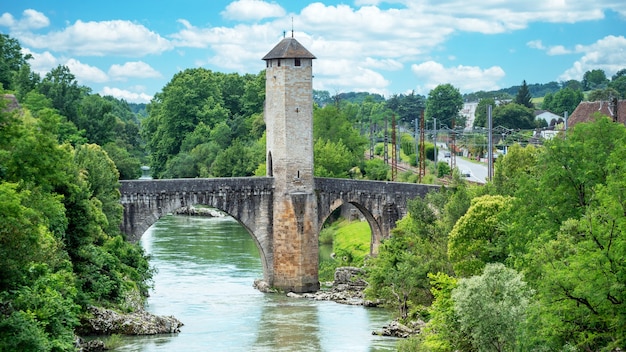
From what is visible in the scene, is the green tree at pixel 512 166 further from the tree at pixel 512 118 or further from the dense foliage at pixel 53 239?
the tree at pixel 512 118

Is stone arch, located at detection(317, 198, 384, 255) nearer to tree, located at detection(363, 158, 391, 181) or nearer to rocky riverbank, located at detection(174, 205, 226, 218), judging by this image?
tree, located at detection(363, 158, 391, 181)

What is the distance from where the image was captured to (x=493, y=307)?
35469mm

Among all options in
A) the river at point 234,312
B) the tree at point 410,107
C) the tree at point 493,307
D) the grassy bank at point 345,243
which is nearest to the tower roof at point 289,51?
the river at point 234,312

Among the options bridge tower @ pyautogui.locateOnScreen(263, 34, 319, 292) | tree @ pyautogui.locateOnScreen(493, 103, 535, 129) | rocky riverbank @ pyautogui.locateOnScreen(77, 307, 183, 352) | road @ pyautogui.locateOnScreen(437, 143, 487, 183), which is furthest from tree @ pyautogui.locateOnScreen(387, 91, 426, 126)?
rocky riverbank @ pyautogui.locateOnScreen(77, 307, 183, 352)

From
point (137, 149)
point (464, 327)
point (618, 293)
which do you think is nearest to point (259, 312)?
A: point (464, 327)

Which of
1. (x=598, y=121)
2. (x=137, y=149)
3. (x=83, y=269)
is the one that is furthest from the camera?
(x=137, y=149)

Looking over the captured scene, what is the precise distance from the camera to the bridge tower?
57812 millimetres

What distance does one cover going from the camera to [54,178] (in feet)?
139

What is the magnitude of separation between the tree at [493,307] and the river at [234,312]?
25.4 ft

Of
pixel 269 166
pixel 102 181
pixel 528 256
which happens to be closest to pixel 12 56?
pixel 269 166

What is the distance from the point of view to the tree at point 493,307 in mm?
35219

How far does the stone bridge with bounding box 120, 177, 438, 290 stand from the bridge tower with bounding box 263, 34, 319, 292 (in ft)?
1.36

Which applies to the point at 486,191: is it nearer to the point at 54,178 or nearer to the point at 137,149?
the point at 54,178

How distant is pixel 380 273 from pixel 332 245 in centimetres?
2561
